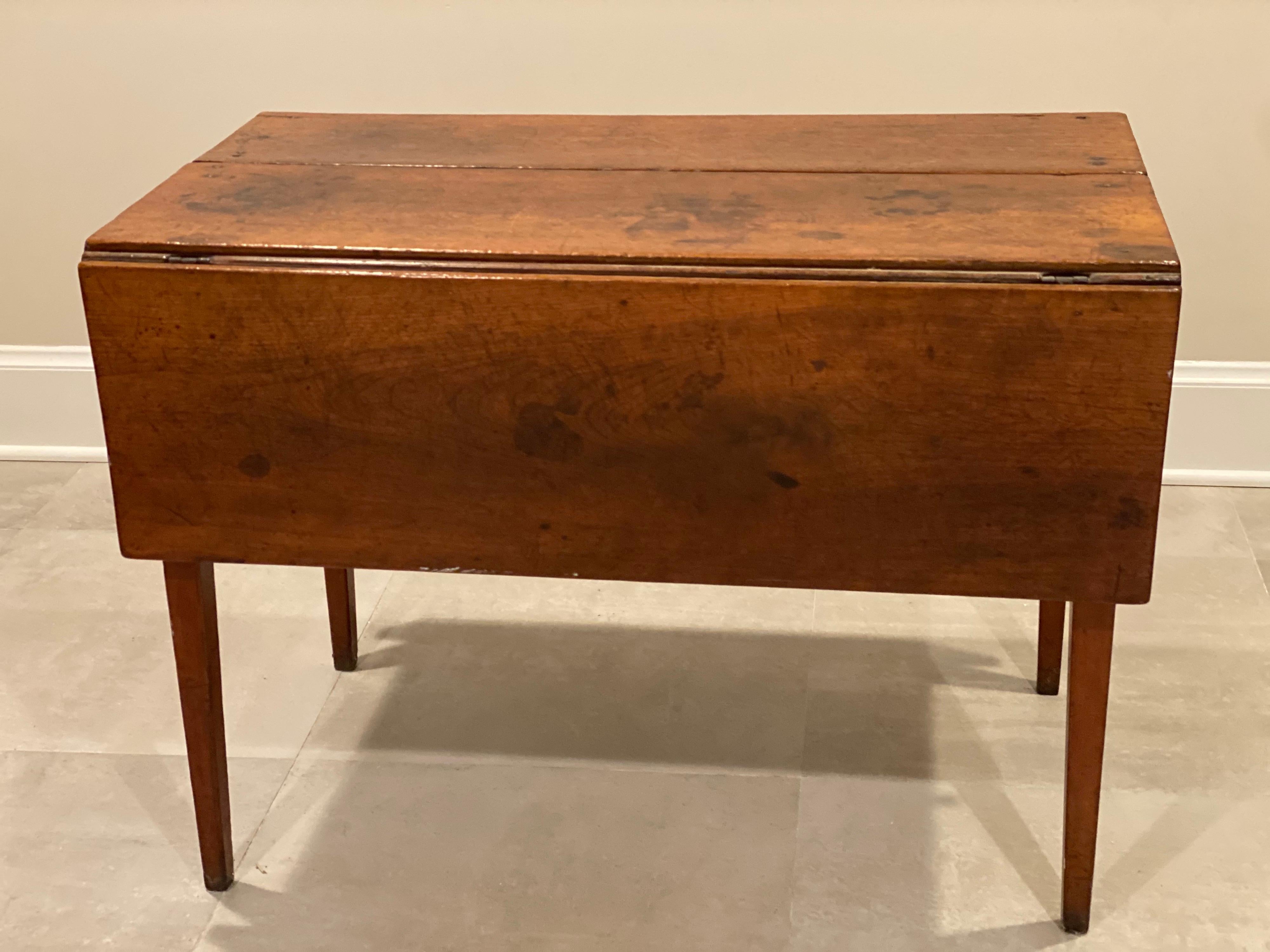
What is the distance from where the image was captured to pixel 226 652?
1994mm

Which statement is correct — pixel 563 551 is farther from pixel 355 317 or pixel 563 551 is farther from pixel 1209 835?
pixel 1209 835

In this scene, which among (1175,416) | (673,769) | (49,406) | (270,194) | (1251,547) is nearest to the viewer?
(270,194)

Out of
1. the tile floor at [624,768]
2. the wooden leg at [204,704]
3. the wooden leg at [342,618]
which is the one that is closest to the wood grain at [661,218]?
the wooden leg at [204,704]

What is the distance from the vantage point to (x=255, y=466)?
136cm

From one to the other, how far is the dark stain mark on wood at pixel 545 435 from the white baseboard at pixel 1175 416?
123 cm

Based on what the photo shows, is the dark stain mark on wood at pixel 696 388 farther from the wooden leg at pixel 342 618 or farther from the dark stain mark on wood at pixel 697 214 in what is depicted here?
the wooden leg at pixel 342 618

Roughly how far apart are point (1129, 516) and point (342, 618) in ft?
3.40

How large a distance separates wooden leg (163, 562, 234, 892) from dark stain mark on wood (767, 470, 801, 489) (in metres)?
0.56

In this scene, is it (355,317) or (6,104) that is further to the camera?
(6,104)

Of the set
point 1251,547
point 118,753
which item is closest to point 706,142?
point 118,753

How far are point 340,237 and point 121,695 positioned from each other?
0.88 m

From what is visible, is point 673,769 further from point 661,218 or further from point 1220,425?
point 1220,425

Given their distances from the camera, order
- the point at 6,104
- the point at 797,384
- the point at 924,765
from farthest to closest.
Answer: the point at 6,104, the point at 924,765, the point at 797,384

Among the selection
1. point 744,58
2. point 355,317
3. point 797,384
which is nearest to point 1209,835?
point 797,384
